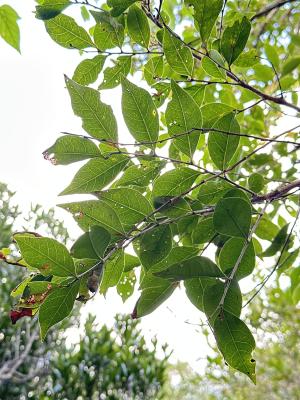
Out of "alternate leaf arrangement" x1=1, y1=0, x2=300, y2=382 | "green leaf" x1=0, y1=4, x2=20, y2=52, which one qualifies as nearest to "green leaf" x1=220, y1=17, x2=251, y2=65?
"alternate leaf arrangement" x1=1, y1=0, x2=300, y2=382

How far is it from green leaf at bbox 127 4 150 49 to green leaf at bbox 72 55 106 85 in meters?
0.11

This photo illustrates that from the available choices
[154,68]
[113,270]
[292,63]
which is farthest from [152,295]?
[154,68]

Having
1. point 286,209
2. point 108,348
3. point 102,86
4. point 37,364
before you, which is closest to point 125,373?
point 108,348

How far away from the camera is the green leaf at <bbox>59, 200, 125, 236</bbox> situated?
0.54 meters

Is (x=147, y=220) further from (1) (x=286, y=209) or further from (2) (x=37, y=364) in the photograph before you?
(2) (x=37, y=364)

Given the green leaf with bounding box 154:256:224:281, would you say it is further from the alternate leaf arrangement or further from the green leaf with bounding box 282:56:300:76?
the green leaf with bounding box 282:56:300:76

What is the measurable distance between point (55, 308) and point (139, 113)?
0.29m

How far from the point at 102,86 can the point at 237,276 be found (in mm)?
470

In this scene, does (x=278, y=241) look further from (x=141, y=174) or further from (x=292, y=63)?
(x=292, y=63)

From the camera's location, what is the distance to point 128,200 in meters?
0.56

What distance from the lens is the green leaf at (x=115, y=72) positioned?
0.77 m

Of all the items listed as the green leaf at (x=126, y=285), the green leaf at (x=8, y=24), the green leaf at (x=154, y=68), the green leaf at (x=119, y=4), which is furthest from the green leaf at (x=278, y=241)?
the green leaf at (x=8, y=24)

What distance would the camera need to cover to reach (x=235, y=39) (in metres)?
0.60

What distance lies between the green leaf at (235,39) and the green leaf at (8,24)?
2.15 feet
